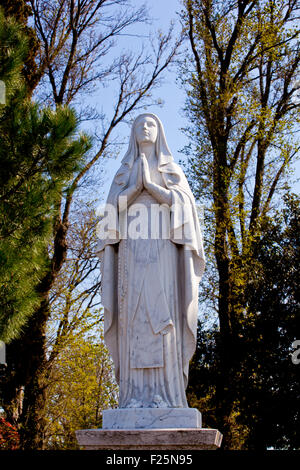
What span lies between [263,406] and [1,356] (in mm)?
4978

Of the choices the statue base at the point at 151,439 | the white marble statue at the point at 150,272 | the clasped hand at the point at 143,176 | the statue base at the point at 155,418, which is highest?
the clasped hand at the point at 143,176

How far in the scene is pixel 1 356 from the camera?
11.4 m

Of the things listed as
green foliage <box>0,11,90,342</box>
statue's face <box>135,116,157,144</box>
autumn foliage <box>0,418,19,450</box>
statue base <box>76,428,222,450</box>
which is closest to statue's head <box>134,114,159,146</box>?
statue's face <box>135,116,157,144</box>

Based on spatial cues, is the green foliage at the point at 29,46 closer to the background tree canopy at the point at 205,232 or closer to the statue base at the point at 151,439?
the background tree canopy at the point at 205,232

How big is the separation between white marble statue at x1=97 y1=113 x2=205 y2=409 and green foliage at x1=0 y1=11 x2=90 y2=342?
3.65 meters

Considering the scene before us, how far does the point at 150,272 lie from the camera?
5582mm

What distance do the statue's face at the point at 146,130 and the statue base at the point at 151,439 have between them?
9.14 ft

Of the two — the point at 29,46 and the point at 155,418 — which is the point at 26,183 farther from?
the point at 29,46

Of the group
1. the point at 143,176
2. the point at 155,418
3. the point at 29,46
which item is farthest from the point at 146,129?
the point at 29,46

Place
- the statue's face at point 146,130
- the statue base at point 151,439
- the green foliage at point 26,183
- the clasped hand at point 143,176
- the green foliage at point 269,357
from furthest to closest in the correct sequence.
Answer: the green foliage at point 269,357, the green foliage at point 26,183, the statue's face at point 146,130, the clasped hand at point 143,176, the statue base at point 151,439

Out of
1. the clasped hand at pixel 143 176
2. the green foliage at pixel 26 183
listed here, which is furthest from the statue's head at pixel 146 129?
the green foliage at pixel 26 183

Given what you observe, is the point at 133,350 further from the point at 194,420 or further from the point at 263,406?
the point at 263,406

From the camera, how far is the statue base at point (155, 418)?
4998 mm

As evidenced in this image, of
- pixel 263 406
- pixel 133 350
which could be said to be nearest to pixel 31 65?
pixel 263 406
